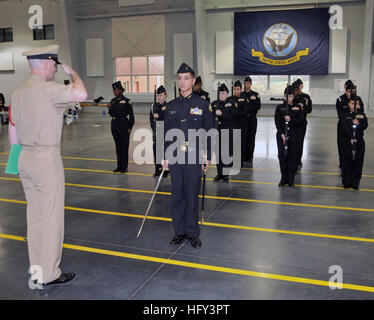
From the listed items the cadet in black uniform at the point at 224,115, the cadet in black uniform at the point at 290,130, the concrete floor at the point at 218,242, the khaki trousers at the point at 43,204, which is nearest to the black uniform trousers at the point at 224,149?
the cadet in black uniform at the point at 224,115

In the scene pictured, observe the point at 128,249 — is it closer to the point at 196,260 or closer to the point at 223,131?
the point at 196,260

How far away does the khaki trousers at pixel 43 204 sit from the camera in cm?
356

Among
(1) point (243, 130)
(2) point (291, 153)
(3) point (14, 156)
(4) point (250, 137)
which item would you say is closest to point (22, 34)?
(4) point (250, 137)

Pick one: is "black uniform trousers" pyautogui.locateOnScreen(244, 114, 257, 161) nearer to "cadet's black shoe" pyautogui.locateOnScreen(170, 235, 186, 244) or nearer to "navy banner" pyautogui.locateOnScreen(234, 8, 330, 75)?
"cadet's black shoe" pyautogui.locateOnScreen(170, 235, 186, 244)

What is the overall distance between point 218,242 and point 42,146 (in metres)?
2.59

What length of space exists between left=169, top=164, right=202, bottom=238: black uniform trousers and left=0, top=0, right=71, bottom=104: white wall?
2563cm

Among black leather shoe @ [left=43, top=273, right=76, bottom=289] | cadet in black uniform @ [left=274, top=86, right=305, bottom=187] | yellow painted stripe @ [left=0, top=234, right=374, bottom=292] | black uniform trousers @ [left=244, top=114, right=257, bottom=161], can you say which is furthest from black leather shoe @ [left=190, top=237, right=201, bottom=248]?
black uniform trousers @ [left=244, top=114, right=257, bottom=161]

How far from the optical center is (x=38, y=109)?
346 centimetres

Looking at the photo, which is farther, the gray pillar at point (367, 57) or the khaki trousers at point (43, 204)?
the gray pillar at point (367, 57)

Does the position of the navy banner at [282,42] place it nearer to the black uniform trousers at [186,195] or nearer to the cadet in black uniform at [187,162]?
the cadet in black uniform at [187,162]

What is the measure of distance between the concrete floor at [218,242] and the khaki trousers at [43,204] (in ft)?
1.01

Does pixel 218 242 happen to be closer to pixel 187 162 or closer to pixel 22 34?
pixel 187 162

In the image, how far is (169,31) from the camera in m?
26.5
